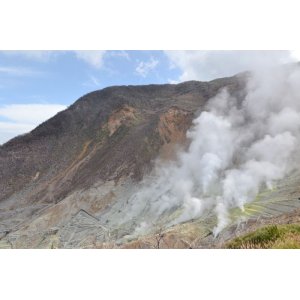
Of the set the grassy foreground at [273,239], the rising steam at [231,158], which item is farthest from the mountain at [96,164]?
the grassy foreground at [273,239]

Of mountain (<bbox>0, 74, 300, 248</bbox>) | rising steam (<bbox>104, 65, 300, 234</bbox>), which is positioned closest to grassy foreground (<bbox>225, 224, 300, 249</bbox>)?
mountain (<bbox>0, 74, 300, 248</bbox>)

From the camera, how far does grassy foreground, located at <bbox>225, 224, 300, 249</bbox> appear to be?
6.31 meters

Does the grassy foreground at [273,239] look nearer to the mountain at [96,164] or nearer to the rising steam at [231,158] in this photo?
the mountain at [96,164]

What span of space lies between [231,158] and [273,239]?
690 inches

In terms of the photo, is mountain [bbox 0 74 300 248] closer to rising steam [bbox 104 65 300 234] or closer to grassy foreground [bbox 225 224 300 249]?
rising steam [bbox 104 65 300 234]

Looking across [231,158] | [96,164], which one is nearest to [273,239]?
[231,158]

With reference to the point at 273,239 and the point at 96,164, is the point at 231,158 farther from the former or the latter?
the point at 273,239

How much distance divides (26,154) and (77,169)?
6.41 metres

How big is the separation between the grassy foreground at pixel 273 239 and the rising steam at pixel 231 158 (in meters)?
9.92

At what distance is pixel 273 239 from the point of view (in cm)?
704

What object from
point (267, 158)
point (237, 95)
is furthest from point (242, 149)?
point (237, 95)

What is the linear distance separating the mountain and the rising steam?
3.50ft

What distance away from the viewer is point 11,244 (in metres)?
21.9
